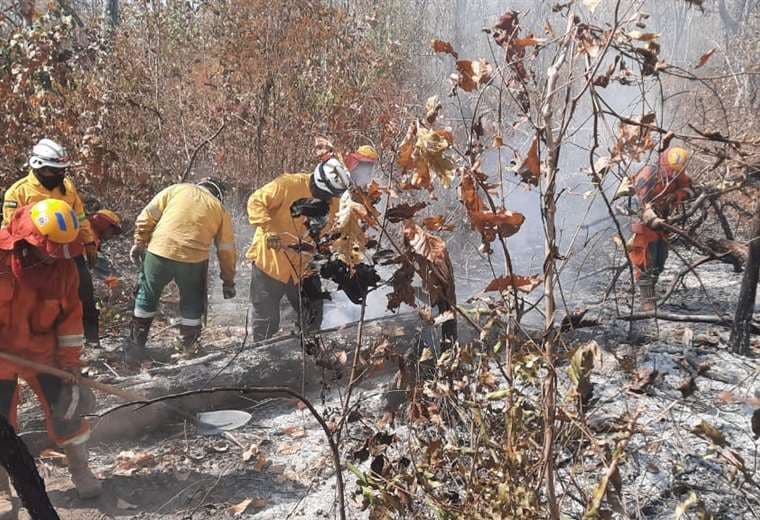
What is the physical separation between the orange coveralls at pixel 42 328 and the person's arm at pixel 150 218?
5.83ft

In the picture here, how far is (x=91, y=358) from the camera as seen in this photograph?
18.4 feet

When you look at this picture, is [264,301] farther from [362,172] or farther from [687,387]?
[687,387]

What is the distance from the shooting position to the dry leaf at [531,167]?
175cm

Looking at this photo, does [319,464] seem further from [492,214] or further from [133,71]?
[133,71]

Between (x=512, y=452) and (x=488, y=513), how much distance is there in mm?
236

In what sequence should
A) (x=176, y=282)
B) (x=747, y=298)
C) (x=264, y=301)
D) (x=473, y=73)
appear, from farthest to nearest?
(x=264, y=301) → (x=176, y=282) → (x=747, y=298) → (x=473, y=73)

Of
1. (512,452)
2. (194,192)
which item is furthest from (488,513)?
(194,192)

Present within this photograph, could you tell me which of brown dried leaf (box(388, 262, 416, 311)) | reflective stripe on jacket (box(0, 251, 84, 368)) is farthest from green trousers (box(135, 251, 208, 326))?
brown dried leaf (box(388, 262, 416, 311))

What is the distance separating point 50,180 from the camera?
510cm

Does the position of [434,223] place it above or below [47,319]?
above

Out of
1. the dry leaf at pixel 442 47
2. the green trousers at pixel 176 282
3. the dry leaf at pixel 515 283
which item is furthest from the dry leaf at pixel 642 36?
the green trousers at pixel 176 282

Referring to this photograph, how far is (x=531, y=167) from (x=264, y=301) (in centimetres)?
400

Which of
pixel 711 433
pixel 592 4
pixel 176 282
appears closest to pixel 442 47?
pixel 592 4

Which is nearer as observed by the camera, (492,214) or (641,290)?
(492,214)
